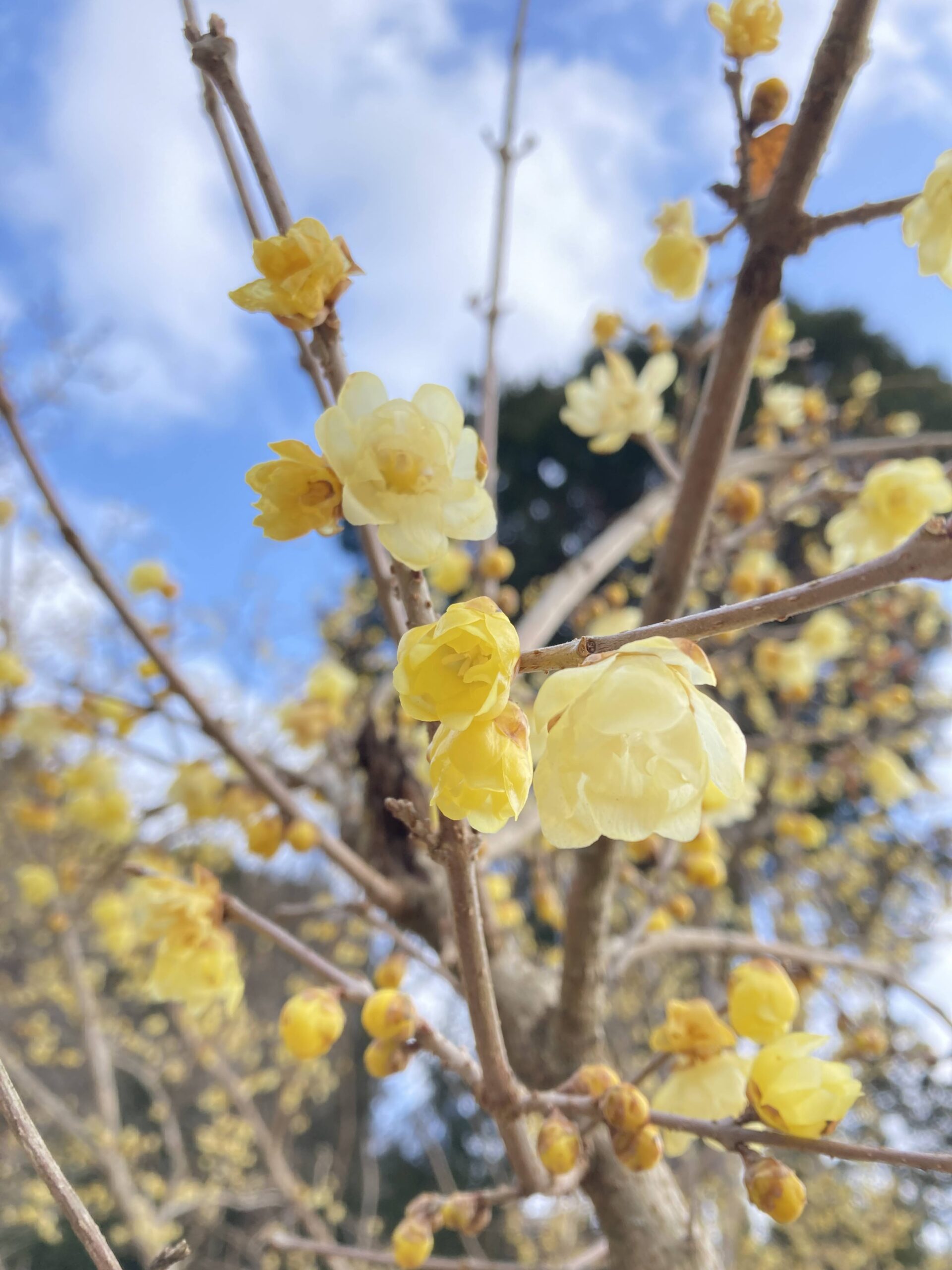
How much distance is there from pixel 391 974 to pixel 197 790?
73cm

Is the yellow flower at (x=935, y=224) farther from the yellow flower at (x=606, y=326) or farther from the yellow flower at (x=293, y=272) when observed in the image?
the yellow flower at (x=606, y=326)

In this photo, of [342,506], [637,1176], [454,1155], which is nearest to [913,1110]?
[454,1155]

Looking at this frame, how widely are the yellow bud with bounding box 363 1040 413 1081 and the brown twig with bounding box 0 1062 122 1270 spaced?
1.08ft

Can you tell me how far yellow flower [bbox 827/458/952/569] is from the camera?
3.87 ft

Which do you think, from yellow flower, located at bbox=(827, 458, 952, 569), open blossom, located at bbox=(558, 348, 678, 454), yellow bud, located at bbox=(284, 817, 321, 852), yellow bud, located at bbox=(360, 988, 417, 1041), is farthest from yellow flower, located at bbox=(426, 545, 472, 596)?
yellow bud, located at bbox=(360, 988, 417, 1041)

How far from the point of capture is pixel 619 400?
5.07ft

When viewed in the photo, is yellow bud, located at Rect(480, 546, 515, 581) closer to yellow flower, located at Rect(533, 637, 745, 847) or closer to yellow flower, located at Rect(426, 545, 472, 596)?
yellow flower, located at Rect(426, 545, 472, 596)

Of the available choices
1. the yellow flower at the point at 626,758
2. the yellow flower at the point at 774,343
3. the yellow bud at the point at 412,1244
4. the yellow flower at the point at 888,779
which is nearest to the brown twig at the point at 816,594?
the yellow flower at the point at 626,758

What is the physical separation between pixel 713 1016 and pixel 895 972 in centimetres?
75

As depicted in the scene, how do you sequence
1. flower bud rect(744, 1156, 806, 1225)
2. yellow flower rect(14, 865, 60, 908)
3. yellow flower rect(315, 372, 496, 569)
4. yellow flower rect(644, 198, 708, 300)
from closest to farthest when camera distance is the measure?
yellow flower rect(315, 372, 496, 569), flower bud rect(744, 1156, 806, 1225), yellow flower rect(644, 198, 708, 300), yellow flower rect(14, 865, 60, 908)

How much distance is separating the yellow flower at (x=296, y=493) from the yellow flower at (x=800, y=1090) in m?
0.58

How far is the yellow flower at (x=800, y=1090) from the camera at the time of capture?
0.60 metres

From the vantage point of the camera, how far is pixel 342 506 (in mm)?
536

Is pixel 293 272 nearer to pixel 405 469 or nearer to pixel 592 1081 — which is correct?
pixel 405 469
